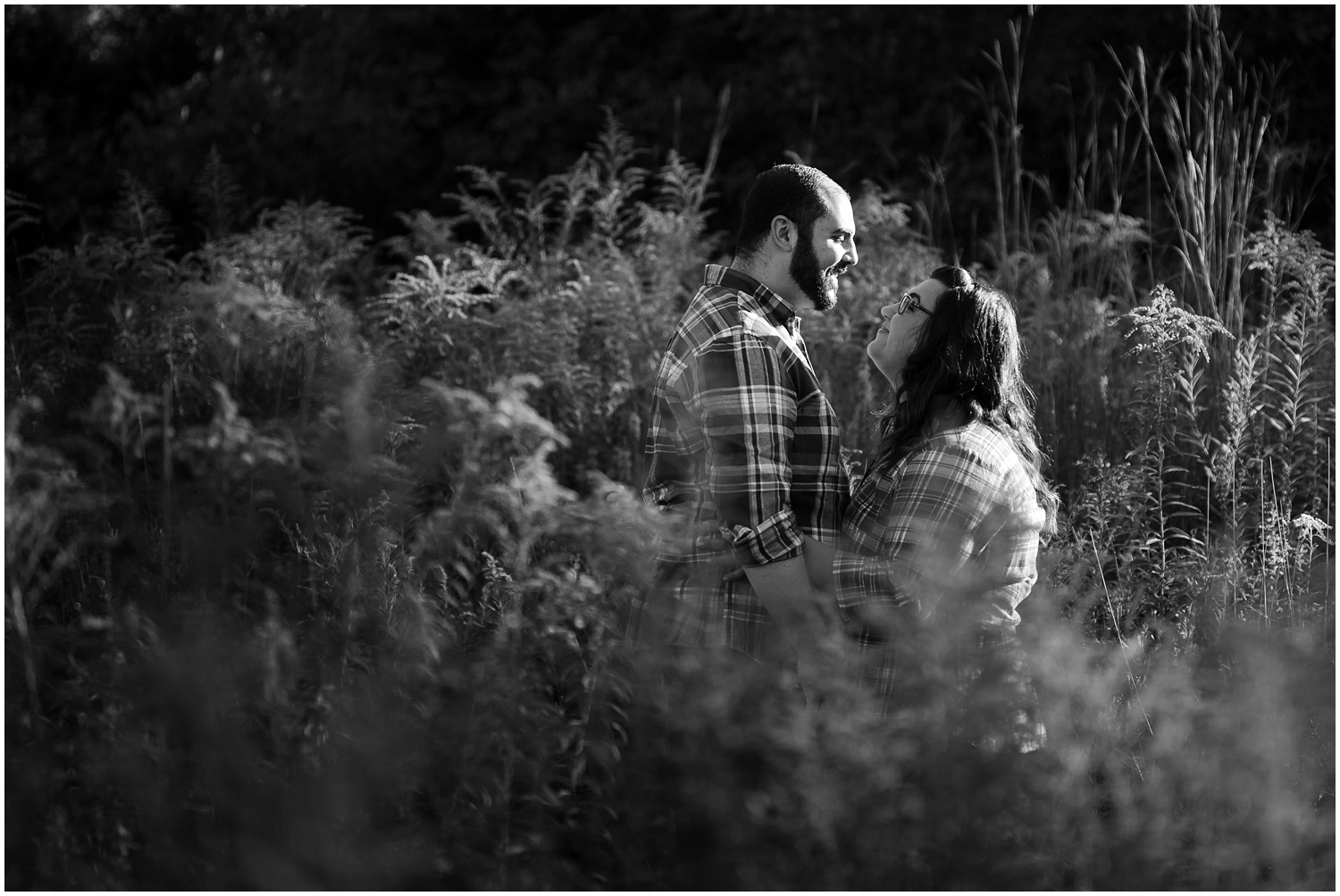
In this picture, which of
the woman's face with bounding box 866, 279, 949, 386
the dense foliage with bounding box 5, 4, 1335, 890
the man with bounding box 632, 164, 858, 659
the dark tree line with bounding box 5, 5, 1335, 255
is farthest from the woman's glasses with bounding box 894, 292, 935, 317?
the dark tree line with bounding box 5, 5, 1335, 255

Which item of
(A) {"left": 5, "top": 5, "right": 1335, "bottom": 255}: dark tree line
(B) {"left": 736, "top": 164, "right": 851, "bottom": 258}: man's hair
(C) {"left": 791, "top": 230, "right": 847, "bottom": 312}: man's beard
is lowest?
(C) {"left": 791, "top": 230, "right": 847, "bottom": 312}: man's beard

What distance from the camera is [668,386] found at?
8.87 ft

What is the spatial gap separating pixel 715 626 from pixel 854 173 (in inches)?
287

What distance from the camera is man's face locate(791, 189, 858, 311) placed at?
274 cm

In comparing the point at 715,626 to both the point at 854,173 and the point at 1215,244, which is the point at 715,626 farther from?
the point at 854,173

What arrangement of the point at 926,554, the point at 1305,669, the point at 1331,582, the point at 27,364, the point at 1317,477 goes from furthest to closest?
the point at 27,364, the point at 1317,477, the point at 1331,582, the point at 1305,669, the point at 926,554

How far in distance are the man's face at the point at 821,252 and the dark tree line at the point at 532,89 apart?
18.3 feet

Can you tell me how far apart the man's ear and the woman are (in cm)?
29

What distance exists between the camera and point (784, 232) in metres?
2.74

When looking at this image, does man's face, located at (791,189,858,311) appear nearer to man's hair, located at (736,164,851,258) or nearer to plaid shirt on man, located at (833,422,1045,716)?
man's hair, located at (736,164,851,258)

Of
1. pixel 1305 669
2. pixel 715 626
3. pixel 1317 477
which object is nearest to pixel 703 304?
pixel 715 626

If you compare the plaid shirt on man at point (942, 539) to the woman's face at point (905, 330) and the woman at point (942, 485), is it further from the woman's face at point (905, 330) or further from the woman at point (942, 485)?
the woman's face at point (905, 330)

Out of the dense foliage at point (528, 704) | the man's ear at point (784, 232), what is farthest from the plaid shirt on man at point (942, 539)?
the man's ear at point (784, 232)

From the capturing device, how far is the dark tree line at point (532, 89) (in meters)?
8.70
